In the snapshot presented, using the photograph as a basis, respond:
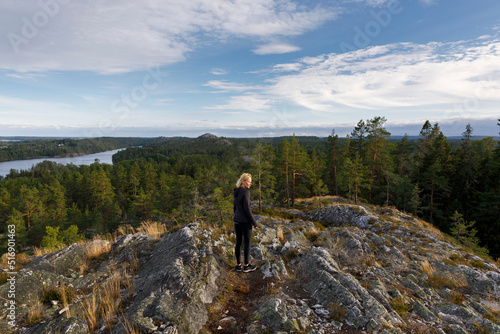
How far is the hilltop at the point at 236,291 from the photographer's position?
174 inches

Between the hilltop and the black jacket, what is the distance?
Answer: 1665 millimetres

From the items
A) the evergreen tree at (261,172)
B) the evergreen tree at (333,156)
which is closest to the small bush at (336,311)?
the evergreen tree at (261,172)

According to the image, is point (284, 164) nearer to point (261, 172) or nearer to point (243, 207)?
point (261, 172)

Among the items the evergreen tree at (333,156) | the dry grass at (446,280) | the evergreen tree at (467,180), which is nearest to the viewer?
the dry grass at (446,280)

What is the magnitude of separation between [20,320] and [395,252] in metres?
12.4

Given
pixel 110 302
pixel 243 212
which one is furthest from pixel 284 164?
pixel 110 302

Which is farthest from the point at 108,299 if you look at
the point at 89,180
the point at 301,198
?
the point at 89,180

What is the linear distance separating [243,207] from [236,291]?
2.32 metres

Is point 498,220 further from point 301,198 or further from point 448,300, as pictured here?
point 448,300

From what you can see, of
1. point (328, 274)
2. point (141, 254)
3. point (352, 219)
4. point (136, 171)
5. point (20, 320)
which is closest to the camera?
point (20, 320)

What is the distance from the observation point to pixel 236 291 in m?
5.90

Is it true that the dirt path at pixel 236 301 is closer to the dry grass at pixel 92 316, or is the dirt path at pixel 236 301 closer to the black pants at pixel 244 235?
the black pants at pixel 244 235

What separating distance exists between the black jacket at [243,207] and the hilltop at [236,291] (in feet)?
5.46

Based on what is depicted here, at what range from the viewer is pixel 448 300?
6.19m
